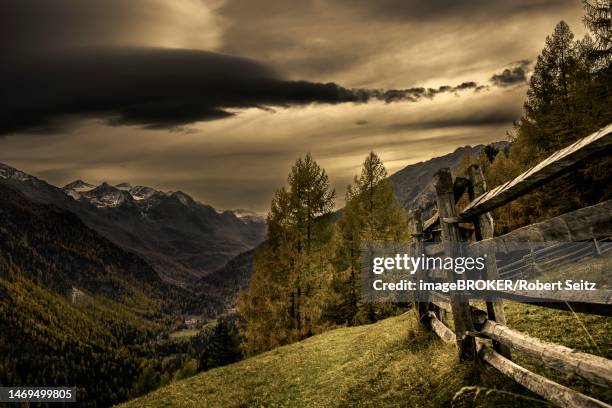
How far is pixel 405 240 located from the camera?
2712 centimetres

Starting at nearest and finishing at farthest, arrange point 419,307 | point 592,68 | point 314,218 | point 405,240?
1. point 419,307
2. point 592,68
3. point 314,218
4. point 405,240

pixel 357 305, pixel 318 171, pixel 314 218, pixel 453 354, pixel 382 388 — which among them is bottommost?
pixel 357 305

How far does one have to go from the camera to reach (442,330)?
820 centimetres

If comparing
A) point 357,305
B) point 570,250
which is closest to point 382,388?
point 570,250

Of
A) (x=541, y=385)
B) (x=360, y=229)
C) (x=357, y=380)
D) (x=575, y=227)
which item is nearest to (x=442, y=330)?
(x=357, y=380)

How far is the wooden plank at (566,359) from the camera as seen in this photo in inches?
122

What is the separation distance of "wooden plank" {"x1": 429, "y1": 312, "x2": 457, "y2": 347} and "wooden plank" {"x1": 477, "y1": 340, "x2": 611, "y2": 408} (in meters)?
1.24

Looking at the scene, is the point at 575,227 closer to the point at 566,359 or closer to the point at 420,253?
the point at 566,359

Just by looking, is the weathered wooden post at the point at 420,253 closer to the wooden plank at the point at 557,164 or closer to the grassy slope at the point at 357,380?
the grassy slope at the point at 357,380

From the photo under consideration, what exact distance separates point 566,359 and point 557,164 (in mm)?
1792

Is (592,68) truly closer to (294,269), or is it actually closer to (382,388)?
(294,269)

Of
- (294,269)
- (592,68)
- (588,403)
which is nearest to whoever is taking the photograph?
(588,403)

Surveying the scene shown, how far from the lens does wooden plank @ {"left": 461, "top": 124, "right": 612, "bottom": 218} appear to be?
277 centimetres

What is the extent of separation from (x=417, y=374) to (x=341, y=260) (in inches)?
830
